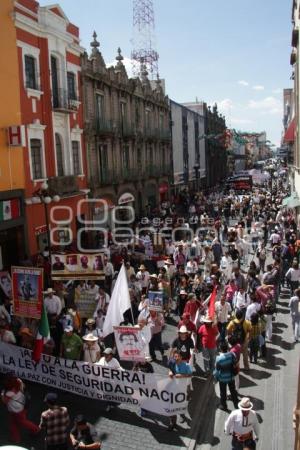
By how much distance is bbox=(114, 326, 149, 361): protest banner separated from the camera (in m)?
9.51

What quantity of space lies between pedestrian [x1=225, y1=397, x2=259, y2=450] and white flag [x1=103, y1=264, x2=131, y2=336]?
3562 millimetres

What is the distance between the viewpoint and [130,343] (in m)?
9.57

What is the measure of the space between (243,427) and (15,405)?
374 cm

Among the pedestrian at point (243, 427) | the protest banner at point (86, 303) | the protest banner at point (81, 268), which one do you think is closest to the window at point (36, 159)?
the protest banner at point (81, 268)

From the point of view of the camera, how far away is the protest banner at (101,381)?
8.52 meters

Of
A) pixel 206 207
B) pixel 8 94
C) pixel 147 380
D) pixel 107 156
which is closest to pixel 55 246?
pixel 8 94

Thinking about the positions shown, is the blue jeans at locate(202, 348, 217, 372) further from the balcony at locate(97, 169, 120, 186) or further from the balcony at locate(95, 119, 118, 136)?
the balcony at locate(95, 119, 118, 136)

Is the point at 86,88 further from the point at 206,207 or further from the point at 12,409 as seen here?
the point at 12,409

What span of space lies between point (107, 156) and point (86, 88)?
4738 millimetres

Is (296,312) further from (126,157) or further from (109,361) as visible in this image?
(126,157)

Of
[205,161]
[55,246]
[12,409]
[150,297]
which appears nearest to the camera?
[12,409]

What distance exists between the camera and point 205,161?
6619cm

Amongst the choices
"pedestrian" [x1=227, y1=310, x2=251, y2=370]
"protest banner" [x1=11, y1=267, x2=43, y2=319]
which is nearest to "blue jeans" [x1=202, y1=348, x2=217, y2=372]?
"pedestrian" [x1=227, y1=310, x2=251, y2=370]

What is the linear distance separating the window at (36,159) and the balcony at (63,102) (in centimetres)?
222
